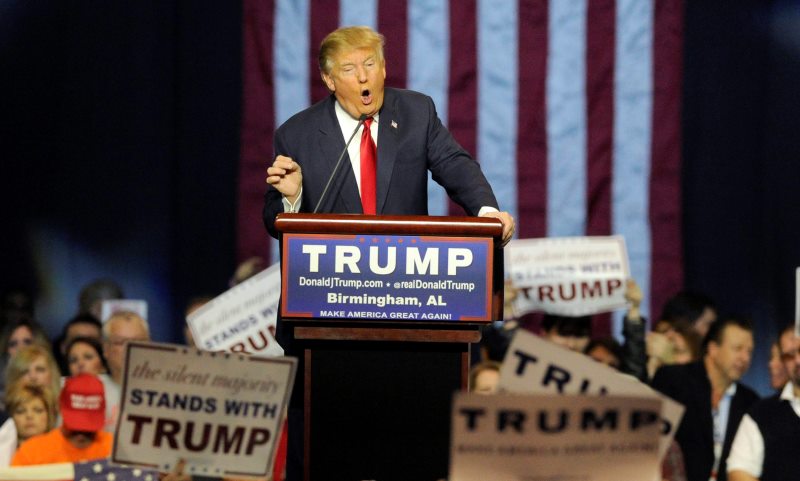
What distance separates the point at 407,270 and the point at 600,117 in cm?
519

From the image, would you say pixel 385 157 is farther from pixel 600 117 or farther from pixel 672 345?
pixel 600 117

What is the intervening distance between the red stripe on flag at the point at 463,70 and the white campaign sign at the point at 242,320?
242 cm

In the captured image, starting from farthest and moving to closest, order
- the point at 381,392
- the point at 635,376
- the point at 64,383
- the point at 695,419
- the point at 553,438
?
the point at 635,376, the point at 695,419, the point at 64,383, the point at 381,392, the point at 553,438

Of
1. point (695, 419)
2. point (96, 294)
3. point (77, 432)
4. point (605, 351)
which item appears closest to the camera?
point (77, 432)

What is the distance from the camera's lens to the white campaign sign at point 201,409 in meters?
3.83

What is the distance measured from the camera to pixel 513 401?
3.37 m

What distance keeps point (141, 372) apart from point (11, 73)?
5.55 meters

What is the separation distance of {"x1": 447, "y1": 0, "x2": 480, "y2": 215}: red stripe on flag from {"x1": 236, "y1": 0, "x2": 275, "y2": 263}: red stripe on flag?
1.04 meters

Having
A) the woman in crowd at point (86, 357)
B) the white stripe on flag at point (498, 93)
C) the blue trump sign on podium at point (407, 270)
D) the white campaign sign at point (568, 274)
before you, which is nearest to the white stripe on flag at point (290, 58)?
the white stripe on flag at point (498, 93)

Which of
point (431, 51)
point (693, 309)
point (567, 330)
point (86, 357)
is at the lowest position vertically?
point (86, 357)

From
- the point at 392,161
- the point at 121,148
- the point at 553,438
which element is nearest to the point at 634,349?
the point at 392,161

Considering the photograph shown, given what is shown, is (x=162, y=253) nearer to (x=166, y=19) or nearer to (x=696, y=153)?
(x=166, y=19)

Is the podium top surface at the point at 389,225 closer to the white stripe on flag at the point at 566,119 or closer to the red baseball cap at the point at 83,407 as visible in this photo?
the red baseball cap at the point at 83,407

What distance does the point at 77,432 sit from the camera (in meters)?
5.69
